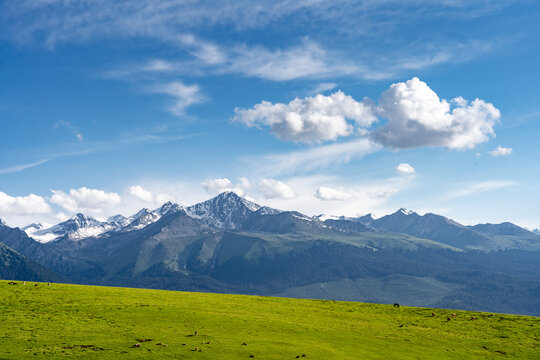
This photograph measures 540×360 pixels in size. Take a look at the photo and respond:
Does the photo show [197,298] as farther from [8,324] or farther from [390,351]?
[390,351]

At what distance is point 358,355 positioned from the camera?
46.9 meters

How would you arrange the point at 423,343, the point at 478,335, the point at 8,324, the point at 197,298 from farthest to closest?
the point at 197,298 < the point at 478,335 < the point at 423,343 < the point at 8,324

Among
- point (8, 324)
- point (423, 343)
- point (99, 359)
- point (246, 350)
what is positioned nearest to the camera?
point (99, 359)

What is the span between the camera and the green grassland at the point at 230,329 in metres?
43.2

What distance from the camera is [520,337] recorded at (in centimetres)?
6131

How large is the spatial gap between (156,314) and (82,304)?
496 inches

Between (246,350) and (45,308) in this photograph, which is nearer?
(246,350)

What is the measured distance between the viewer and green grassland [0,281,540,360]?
142ft

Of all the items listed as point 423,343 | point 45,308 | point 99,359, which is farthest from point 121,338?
point 423,343

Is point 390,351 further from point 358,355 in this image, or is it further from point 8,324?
point 8,324

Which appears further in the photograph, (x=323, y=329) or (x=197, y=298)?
(x=197, y=298)

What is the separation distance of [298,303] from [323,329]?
20.9 m

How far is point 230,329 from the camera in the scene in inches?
2092

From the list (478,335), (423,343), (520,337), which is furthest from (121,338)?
(520,337)
